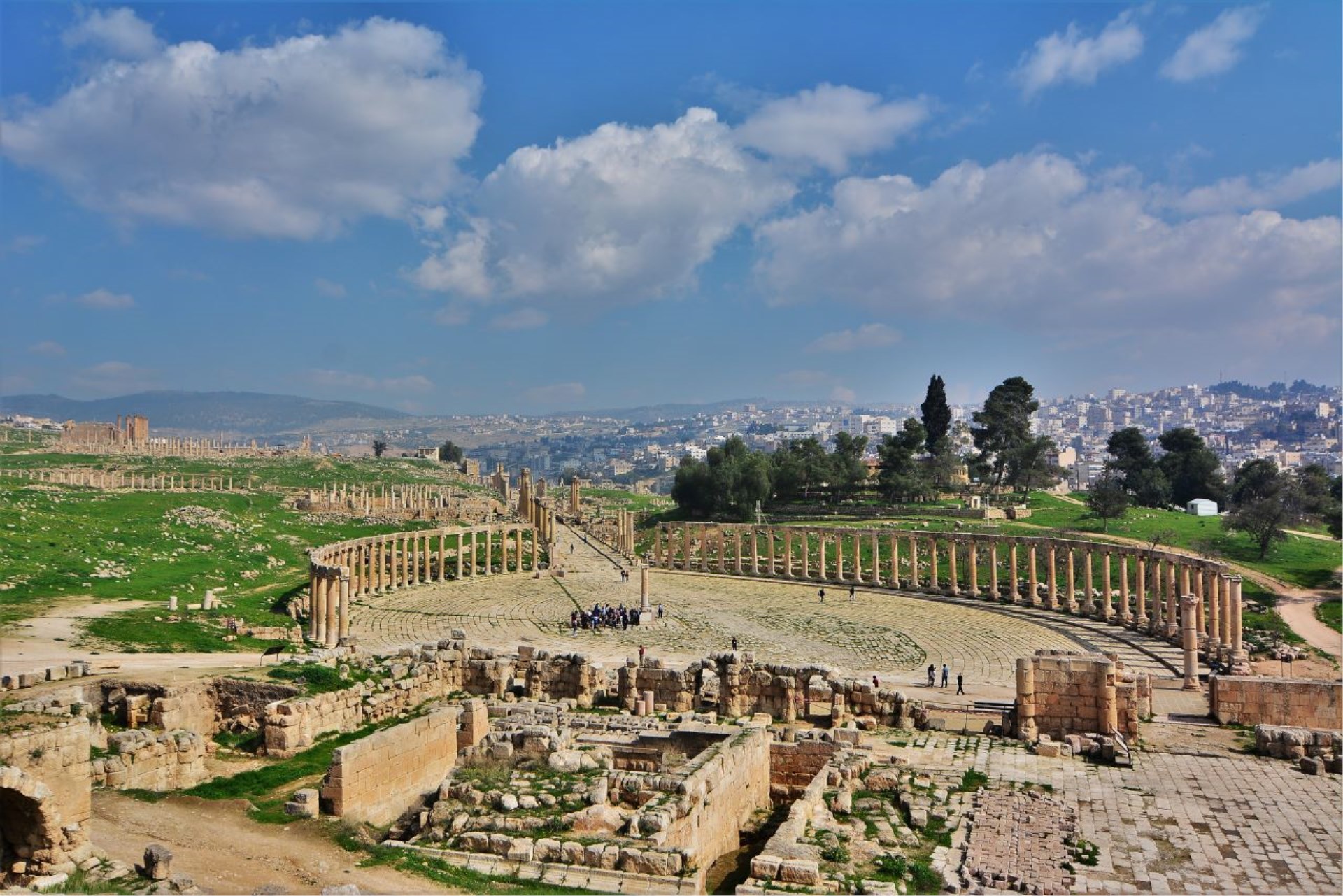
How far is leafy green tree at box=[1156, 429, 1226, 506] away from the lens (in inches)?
3322

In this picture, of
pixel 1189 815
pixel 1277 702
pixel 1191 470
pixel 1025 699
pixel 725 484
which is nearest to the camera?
pixel 1189 815

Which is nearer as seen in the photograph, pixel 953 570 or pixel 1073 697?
pixel 1073 697

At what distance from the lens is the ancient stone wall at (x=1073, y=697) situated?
910 inches

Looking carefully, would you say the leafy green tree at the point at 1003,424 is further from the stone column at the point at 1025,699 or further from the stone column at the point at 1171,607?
the stone column at the point at 1025,699

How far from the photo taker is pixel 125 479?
87812 mm

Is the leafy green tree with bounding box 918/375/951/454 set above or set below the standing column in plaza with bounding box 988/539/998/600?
above

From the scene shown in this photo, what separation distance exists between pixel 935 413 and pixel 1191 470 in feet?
74.0

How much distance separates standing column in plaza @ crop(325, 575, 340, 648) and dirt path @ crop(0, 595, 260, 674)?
7921 millimetres

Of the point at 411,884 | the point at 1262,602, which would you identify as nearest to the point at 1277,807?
the point at 411,884

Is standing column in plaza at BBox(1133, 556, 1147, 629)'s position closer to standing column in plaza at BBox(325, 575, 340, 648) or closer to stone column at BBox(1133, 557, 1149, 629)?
stone column at BBox(1133, 557, 1149, 629)

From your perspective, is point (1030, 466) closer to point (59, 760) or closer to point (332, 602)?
point (332, 602)

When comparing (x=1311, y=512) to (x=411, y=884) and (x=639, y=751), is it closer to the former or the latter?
(x=639, y=751)

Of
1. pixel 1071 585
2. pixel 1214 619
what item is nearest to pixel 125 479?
pixel 1071 585

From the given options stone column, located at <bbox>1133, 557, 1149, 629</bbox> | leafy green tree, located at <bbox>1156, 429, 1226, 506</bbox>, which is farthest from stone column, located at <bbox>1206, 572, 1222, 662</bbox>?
leafy green tree, located at <bbox>1156, 429, 1226, 506</bbox>
